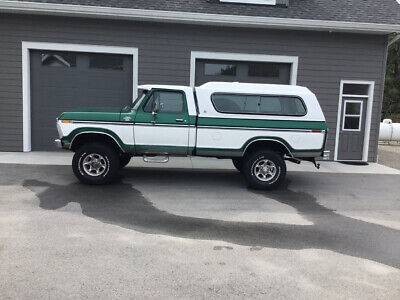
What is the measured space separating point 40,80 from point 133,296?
957 centimetres

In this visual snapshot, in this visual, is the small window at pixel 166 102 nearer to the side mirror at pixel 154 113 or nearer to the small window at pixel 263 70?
the side mirror at pixel 154 113

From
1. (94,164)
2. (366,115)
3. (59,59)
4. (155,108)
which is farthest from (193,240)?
(366,115)

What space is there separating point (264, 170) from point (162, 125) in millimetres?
2285

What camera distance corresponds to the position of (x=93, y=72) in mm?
11477

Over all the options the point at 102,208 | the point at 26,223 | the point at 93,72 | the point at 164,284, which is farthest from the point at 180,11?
the point at 164,284

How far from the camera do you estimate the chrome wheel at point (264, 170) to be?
784 cm

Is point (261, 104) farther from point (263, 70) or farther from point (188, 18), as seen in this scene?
point (263, 70)

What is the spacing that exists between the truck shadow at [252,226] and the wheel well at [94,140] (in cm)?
98

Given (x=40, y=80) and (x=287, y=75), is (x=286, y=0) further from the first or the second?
(x=40, y=80)

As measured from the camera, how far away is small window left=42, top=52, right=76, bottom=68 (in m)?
11.4

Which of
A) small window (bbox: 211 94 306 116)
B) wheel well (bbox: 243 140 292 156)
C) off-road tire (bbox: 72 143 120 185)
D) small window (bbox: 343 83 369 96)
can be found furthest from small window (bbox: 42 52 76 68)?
small window (bbox: 343 83 369 96)

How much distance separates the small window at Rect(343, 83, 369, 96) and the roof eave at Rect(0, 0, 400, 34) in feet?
5.45

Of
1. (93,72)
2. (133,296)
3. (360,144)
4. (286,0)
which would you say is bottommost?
(133,296)

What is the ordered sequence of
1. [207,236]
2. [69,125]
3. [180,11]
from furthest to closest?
[180,11] < [69,125] < [207,236]
